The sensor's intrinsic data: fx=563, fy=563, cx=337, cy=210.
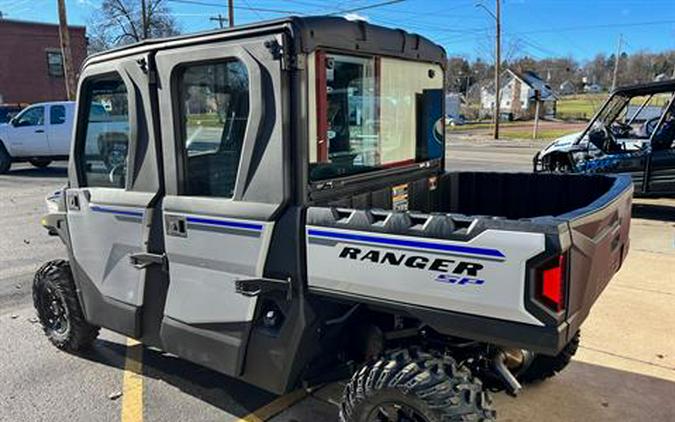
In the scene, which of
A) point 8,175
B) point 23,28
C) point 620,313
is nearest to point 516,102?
point 23,28

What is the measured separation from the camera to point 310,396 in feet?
11.7

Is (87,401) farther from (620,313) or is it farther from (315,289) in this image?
(620,313)

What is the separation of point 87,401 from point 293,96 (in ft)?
7.91

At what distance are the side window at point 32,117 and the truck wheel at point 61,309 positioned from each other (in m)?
13.1

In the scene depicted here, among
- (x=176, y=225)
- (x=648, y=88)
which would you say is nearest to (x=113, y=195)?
(x=176, y=225)

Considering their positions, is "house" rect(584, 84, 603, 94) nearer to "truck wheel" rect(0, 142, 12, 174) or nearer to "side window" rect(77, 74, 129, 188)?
"truck wheel" rect(0, 142, 12, 174)

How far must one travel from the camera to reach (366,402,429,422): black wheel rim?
7.81ft

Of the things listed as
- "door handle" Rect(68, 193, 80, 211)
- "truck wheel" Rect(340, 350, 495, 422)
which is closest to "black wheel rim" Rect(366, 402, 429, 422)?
"truck wheel" Rect(340, 350, 495, 422)

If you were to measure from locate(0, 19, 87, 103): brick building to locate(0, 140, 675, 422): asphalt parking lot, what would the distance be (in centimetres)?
3694

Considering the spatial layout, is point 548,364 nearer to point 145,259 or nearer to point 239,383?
point 239,383

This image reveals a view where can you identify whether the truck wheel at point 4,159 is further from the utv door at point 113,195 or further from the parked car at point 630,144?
the utv door at point 113,195

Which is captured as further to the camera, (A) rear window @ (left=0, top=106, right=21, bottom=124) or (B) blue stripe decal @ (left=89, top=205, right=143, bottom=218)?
(A) rear window @ (left=0, top=106, right=21, bottom=124)

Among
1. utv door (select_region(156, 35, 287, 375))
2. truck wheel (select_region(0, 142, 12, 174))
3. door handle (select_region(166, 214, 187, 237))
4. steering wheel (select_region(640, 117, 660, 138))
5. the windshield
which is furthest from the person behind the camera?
truck wheel (select_region(0, 142, 12, 174))

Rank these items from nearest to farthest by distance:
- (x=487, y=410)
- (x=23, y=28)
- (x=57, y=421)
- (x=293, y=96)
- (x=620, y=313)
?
(x=487, y=410) → (x=293, y=96) → (x=57, y=421) → (x=620, y=313) → (x=23, y=28)
